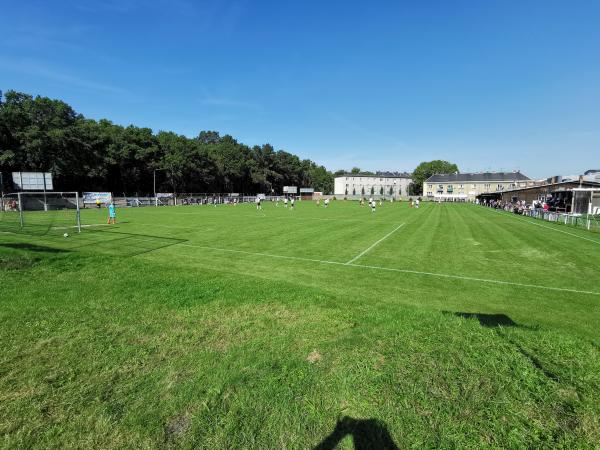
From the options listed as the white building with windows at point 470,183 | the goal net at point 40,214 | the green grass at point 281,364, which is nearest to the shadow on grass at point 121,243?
the goal net at point 40,214

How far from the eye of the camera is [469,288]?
9430 millimetres

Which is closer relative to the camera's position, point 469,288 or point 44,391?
point 44,391

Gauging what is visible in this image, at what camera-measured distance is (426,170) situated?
6275 inches

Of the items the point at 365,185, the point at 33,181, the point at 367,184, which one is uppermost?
the point at 367,184

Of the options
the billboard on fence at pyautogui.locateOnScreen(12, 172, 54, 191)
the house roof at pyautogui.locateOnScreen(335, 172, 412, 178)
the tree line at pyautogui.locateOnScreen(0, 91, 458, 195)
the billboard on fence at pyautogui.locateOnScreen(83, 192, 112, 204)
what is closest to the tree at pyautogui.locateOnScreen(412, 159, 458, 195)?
the house roof at pyautogui.locateOnScreen(335, 172, 412, 178)

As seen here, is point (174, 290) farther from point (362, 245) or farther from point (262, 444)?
point (362, 245)

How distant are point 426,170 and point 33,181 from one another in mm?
150517

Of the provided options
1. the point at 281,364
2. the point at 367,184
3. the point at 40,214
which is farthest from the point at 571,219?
Answer: the point at 367,184

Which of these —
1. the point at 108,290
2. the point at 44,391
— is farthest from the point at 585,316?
the point at 108,290

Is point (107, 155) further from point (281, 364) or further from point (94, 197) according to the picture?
point (281, 364)

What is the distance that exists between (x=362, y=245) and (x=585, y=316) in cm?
986

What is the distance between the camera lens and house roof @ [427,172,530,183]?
127181 millimetres

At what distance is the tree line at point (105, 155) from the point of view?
190ft

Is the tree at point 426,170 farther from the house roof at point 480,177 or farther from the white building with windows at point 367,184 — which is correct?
the house roof at point 480,177
